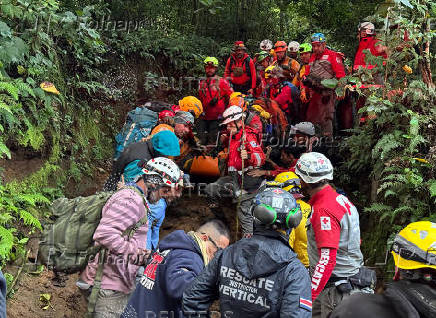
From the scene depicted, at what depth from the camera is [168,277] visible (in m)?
3.22

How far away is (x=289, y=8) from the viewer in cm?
1675

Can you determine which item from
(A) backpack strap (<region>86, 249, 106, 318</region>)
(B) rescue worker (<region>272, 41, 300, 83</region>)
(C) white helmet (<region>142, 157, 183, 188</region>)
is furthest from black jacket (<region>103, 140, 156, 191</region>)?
(B) rescue worker (<region>272, 41, 300, 83</region>)

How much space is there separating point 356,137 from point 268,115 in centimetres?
202

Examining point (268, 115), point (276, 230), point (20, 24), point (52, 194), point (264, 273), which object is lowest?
point (52, 194)

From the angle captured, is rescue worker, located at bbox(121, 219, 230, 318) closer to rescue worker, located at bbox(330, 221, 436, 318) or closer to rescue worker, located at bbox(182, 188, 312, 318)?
rescue worker, located at bbox(182, 188, 312, 318)

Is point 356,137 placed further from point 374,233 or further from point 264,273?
point 264,273

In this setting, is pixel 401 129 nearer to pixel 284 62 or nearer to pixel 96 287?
pixel 284 62

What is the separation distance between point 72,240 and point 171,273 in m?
1.30

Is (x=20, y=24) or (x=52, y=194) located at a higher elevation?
(x=20, y=24)

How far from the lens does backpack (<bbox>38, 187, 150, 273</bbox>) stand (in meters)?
3.99

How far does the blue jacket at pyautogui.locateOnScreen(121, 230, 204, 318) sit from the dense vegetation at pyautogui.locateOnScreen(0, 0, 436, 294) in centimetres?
256

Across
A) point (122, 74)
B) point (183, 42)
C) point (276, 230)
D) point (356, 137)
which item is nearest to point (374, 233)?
point (356, 137)

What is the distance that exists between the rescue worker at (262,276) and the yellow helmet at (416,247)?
83 centimetres

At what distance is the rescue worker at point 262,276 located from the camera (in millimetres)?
2934
